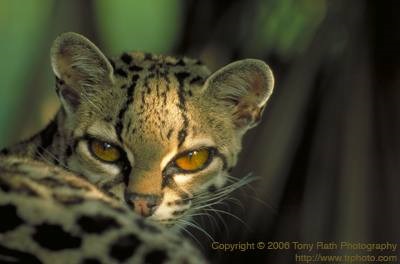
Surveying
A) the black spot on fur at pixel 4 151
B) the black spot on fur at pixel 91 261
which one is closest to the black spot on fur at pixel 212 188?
the black spot on fur at pixel 4 151

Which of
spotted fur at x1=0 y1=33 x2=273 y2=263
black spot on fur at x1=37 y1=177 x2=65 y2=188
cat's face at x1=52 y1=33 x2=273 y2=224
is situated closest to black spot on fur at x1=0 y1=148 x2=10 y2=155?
spotted fur at x1=0 y1=33 x2=273 y2=263

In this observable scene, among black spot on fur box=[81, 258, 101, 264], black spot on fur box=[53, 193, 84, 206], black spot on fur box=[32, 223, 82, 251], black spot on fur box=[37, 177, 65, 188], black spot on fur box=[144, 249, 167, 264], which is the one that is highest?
black spot on fur box=[37, 177, 65, 188]

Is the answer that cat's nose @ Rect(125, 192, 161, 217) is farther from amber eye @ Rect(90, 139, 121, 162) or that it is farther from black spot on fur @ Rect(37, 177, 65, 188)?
black spot on fur @ Rect(37, 177, 65, 188)

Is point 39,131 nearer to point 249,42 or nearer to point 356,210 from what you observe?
point 249,42

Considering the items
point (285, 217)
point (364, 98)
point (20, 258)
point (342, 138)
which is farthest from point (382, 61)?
point (20, 258)

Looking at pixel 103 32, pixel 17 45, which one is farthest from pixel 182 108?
pixel 17 45

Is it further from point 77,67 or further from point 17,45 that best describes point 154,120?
point 17,45

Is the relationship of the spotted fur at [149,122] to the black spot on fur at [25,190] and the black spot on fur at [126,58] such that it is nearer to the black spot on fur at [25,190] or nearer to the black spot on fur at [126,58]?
the black spot on fur at [126,58]
